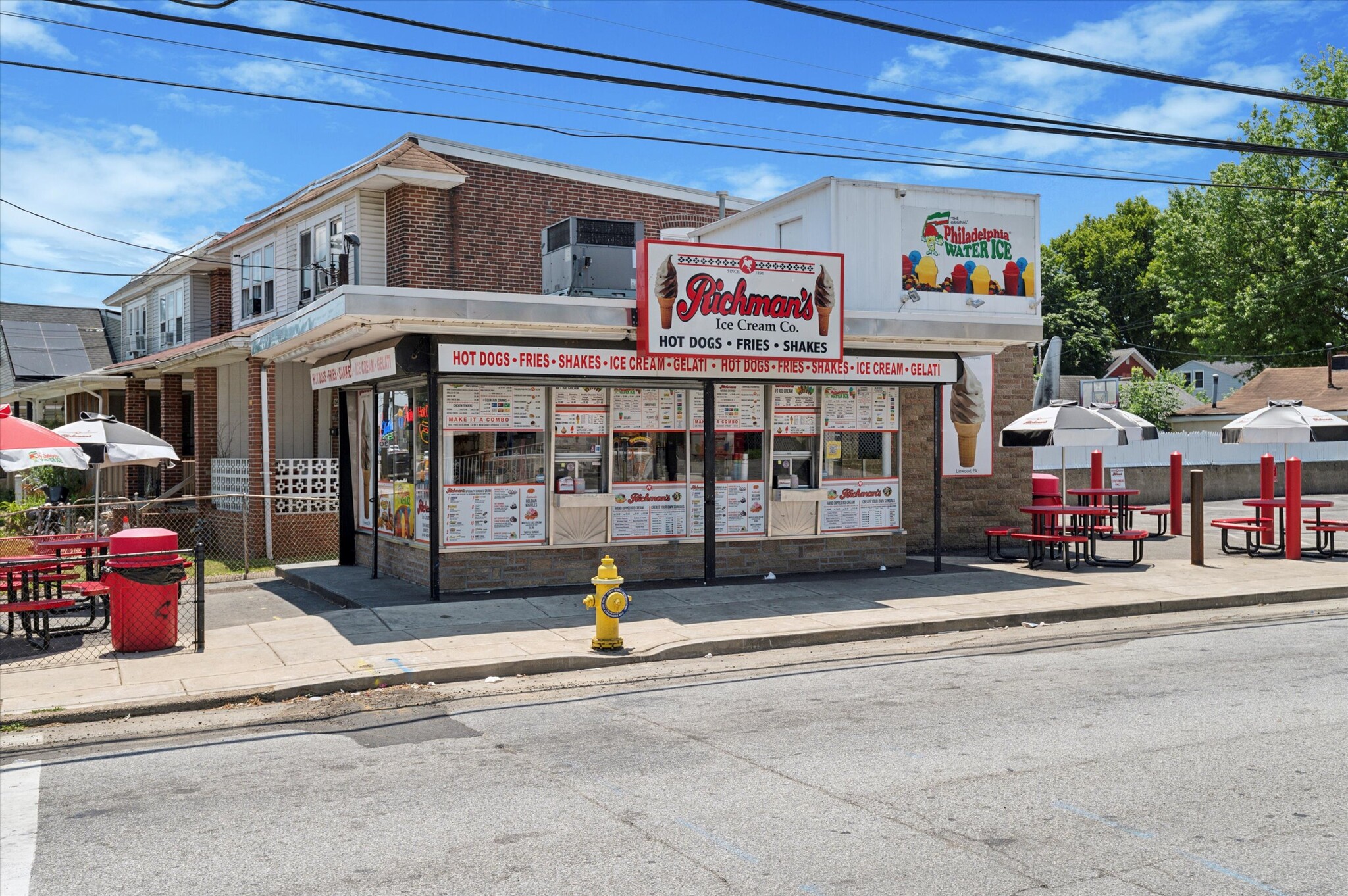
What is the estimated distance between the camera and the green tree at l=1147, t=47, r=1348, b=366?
43.3 meters

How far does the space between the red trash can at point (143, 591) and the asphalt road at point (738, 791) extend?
8.28ft

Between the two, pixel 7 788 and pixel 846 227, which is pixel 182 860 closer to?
pixel 7 788

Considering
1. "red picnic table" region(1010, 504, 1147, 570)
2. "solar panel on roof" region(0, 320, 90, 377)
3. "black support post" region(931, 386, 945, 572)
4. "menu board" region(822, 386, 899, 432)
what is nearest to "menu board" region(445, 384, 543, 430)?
"menu board" region(822, 386, 899, 432)

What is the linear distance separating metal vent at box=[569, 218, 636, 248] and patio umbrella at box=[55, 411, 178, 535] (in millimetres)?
7842

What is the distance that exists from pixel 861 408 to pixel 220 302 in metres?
21.3

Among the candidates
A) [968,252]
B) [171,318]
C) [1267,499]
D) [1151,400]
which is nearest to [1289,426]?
[1267,499]

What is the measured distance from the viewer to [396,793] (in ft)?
20.7

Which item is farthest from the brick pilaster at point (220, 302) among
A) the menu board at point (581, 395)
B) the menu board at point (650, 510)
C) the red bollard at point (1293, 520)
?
the red bollard at point (1293, 520)

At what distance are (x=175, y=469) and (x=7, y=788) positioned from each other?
2058 cm

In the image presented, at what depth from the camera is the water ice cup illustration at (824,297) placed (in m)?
14.0

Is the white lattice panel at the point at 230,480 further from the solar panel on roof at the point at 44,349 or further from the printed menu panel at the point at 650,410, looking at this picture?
the solar panel on roof at the point at 44,349

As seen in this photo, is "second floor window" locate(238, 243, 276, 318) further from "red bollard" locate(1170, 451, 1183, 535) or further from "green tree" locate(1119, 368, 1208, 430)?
"green tree" locate(1119, 368, 1208, 430)

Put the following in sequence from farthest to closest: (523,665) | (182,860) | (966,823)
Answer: (523,665)
(966,823)
(182,860)

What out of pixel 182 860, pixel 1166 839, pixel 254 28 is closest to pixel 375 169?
pixel 254 28
